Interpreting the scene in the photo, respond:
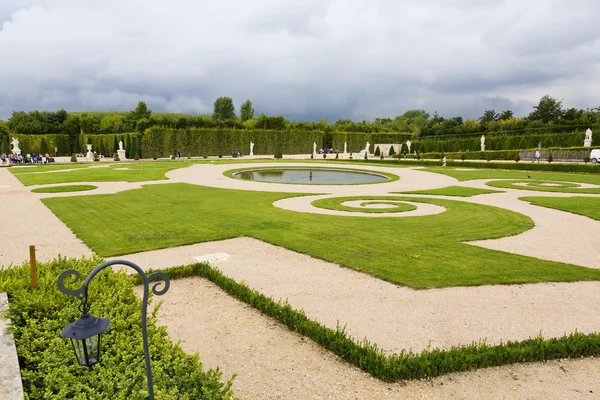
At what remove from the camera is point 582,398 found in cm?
398

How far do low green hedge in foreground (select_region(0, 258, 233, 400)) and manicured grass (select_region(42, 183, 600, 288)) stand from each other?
436 centimetres

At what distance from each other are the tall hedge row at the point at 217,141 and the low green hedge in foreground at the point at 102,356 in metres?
52.0

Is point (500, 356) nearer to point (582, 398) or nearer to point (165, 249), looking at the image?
point (582, 398)

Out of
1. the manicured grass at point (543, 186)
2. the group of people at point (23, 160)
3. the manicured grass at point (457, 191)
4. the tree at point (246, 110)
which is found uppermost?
the tree at point (246, 110)

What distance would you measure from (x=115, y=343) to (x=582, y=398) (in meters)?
4.70

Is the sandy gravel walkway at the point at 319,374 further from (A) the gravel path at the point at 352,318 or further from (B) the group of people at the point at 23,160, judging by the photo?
(B) the group of people at the point at 23,160

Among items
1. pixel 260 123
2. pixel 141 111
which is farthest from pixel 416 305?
pixel 141 111

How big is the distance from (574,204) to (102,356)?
→ 17499 mm

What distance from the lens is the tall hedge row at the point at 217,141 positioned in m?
54.1

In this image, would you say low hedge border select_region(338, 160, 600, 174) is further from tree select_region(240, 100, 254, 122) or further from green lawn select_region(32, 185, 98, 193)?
tree select_region(240, 100, 254, 122)

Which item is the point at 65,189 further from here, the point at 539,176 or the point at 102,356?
the point at 539,176

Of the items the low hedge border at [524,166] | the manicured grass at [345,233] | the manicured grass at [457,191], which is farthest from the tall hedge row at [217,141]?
the manicured grass at [345,233]

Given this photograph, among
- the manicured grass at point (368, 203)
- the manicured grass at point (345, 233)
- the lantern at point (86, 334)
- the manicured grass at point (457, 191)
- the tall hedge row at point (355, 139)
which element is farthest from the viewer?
the tall hedge row at point (355, 139)

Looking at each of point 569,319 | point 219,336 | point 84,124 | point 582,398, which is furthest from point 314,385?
point 84,124
